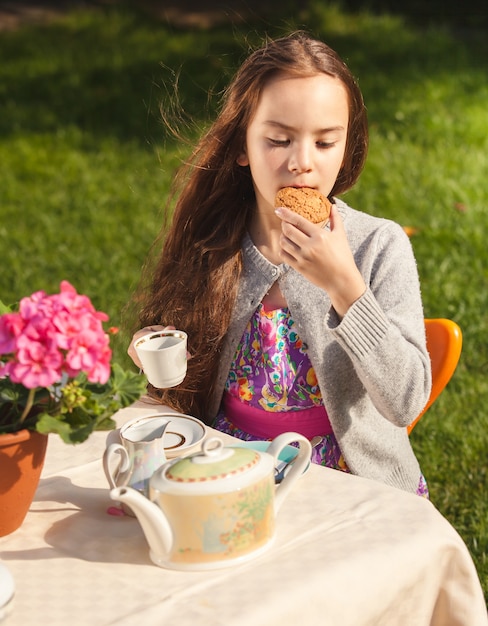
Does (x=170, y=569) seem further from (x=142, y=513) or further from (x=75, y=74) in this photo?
(x=75, y=74)

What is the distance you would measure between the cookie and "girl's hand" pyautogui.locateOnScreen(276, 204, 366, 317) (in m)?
0.09

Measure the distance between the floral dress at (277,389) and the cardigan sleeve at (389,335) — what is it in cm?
25

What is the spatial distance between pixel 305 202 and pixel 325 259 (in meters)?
0.20

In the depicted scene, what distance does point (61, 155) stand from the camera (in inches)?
269

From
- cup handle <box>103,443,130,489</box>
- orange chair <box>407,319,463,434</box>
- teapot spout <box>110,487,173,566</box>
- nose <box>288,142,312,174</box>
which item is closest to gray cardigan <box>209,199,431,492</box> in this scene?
orange chair <box>407,319,463,434</box>

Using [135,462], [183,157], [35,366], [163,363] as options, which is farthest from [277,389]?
[183,157]

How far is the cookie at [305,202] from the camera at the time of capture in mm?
2121

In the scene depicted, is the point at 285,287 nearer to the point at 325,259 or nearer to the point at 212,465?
the point at 325,259

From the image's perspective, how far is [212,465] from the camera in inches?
57.2

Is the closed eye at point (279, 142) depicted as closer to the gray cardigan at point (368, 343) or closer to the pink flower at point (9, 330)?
the gray cardigan at point (368, 343)

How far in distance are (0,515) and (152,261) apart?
4.06 feet

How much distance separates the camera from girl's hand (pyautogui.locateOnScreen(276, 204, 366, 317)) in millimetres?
1981

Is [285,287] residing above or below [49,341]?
below

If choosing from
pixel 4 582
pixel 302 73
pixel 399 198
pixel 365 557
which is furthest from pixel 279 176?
A: pixel 399 198
